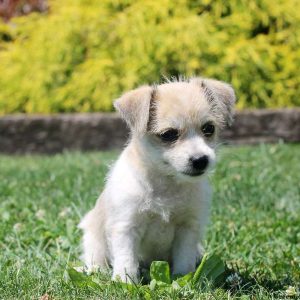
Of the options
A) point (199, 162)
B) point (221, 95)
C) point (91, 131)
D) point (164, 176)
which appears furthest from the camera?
point (91, 131)

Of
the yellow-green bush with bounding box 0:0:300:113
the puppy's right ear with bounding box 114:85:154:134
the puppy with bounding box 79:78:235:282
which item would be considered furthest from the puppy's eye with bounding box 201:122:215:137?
the yellow-green bush with bounding box 0:0:300:113

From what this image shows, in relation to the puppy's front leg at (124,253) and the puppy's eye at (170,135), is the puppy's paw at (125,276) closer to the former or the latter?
the puppy's front leg at (124,253)

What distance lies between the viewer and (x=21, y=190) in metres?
6.54

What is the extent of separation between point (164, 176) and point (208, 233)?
1.23 meters

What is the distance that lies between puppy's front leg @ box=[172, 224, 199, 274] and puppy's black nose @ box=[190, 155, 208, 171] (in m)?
0.44

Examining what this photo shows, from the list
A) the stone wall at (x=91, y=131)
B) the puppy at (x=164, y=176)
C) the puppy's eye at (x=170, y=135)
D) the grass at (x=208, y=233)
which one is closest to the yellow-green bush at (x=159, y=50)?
the stone wall at (x=91, y=131)

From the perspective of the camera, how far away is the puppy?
3.78 m

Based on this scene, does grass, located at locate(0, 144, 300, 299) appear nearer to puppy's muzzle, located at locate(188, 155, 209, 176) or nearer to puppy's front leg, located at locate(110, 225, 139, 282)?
puppy's front leg, located at locate(110, 225, 139, 282)

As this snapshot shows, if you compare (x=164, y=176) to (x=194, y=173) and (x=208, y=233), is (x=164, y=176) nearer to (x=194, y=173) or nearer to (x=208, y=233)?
(x=194, y=173)

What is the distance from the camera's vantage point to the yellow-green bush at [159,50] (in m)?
10.3

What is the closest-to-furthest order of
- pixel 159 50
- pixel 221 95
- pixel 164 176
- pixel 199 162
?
pixel 199 162 < pixel 164 176 < pixel 221 95 < pixel 159 50

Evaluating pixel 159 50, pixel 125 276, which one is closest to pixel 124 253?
pixel 125 276

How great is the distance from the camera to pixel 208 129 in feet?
12.7

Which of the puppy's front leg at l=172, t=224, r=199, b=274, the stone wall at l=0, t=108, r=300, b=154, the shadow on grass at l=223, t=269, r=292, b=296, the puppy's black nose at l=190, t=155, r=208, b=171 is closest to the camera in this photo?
the puppy's black nose at l=190, t=155, r=208, b=171
